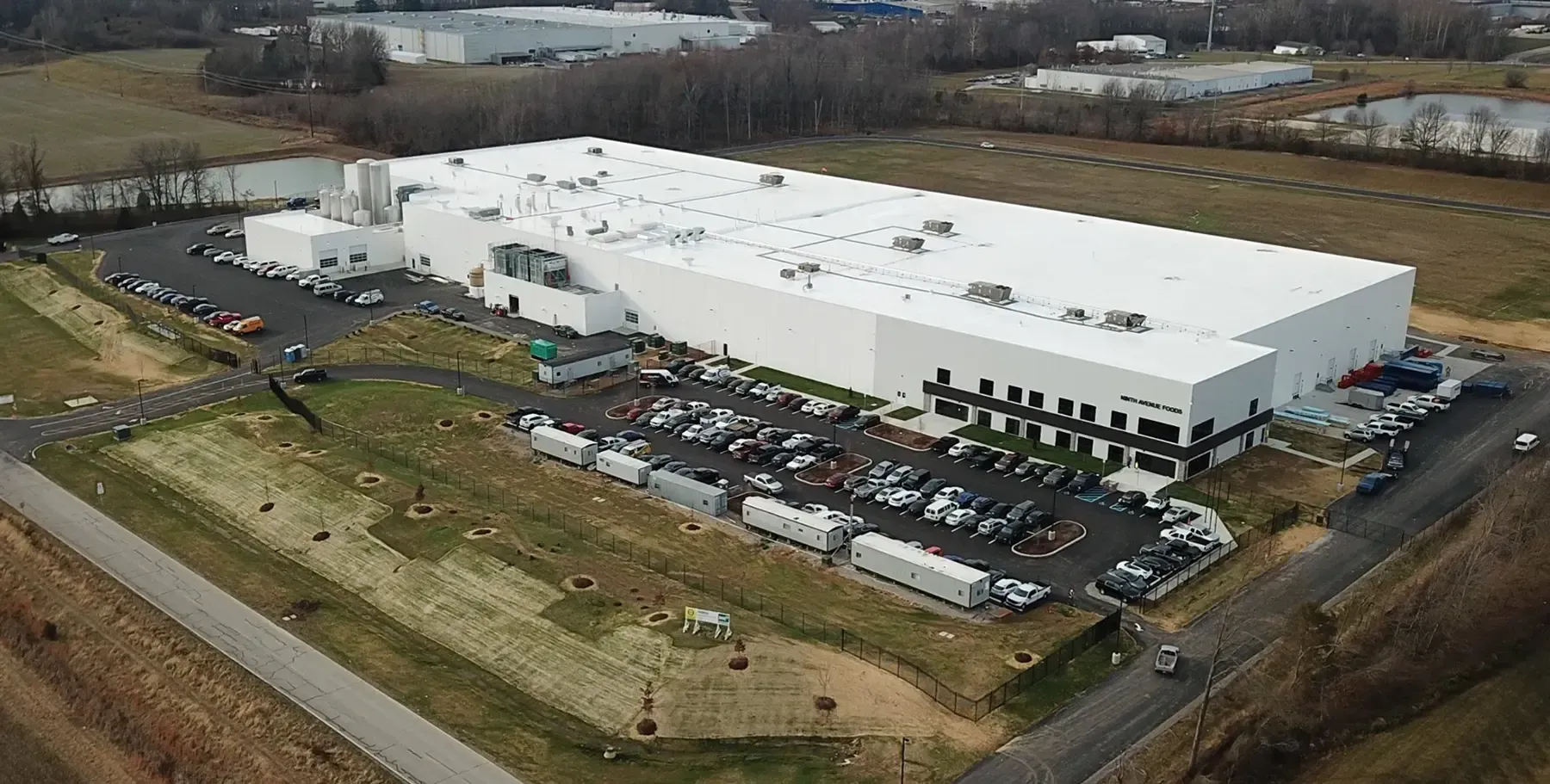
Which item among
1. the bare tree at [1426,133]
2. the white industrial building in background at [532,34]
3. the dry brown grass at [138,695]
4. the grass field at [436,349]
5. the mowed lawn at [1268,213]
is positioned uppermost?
the white industrial building in background at [532,34]

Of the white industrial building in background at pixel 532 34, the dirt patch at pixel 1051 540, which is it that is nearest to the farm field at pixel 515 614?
the dirt patch at pixel 1051 540

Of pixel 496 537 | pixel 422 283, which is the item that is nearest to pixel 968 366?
pixel 496 537

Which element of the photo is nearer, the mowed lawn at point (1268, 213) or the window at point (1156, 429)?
the window at point (1156, 429)

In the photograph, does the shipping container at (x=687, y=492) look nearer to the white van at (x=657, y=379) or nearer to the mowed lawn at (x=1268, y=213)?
the white van at (x=657, y=379)

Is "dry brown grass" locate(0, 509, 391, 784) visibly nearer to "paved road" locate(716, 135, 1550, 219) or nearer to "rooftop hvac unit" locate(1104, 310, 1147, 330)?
"rooftop hvac unit" locate(1104, 310, 1147, 330)

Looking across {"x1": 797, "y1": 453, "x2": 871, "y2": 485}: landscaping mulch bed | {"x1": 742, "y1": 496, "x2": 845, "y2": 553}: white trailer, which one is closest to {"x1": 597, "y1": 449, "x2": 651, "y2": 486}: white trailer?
{"x1": 742, "y1": 496, "x2": 845, "y2": 553}: white trailer

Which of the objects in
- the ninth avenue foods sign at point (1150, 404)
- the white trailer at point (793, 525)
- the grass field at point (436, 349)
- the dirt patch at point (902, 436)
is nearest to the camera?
the white trailer at point (793, 525)

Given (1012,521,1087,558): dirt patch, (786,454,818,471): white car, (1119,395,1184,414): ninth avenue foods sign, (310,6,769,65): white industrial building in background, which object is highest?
(310,6,769,65): white industrial building in background
